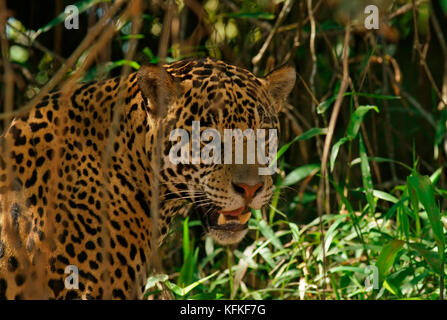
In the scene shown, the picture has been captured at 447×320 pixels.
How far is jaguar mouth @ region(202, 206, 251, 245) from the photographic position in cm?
382

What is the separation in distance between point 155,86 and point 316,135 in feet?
7.26

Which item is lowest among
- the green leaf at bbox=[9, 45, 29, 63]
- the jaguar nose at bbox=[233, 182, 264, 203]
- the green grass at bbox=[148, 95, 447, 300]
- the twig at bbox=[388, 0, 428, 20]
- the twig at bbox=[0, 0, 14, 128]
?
the green grass at bbox=[148, 95, 447, 300]

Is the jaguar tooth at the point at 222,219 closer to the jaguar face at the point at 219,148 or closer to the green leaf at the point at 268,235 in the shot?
the jaguar face at the point at 219,148

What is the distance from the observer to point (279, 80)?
13.6ft

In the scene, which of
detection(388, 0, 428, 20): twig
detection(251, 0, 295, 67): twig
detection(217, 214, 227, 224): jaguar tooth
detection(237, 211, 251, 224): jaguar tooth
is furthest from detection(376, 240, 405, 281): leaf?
detection(388, 0, 428, 20): twig

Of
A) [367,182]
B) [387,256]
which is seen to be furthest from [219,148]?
[367,182]

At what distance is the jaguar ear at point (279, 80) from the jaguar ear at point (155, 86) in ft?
2.08

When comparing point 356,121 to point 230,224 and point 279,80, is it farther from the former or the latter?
point 230,224

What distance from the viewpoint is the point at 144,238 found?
3.70m

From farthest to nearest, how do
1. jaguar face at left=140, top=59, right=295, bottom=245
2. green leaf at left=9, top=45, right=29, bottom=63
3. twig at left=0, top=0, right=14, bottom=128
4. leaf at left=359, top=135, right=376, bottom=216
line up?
green leaf at left=9, top=45, right=29, bottom=63
leaf at left=359, top=135, right=376, bottom=216
jaguar face at left=140, top=59, right=295, bottom=245
twig at left=0, top=0, right=14, bottom=128

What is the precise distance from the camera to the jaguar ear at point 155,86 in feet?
11.7

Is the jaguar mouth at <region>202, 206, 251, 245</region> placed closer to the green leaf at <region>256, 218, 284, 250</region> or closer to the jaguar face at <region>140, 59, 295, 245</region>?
the jaguar face at <region>140, 59, 295, 245</region>
